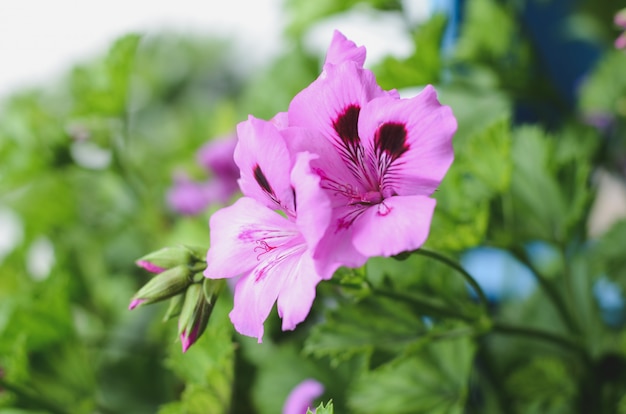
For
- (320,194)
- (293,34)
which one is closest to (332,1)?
(293,34)

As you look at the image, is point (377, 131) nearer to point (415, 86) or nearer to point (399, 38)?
point (415, 86)

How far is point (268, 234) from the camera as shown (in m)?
0.35

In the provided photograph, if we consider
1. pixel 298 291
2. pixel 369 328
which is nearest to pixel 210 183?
pixel 369 328

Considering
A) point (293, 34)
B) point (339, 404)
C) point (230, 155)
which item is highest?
point (293, 34)

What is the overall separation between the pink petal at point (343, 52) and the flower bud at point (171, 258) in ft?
0.42

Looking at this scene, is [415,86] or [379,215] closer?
[379,215]

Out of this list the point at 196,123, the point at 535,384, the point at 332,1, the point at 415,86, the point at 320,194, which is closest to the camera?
the point at 320,194

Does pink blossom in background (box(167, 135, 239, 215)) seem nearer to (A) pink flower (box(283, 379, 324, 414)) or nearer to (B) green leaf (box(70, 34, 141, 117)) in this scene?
(B) green leaf (box(70, 34, 141, 117))

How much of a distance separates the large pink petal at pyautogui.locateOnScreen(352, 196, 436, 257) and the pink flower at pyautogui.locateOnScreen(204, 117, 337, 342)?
0.07ft

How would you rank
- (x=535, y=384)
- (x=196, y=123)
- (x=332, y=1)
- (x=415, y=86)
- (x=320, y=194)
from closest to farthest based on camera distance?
1. (x=320, y=194)
2. (x=535, y=384)
3. (x=415, y=86)
4. (x=332, y=1)
5. (x=196, y=123)

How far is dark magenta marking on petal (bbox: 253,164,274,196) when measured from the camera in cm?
33

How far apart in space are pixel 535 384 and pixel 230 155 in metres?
0.41

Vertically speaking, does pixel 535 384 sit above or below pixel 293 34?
below

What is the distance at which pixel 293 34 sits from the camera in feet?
2.50
